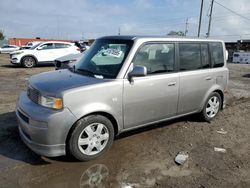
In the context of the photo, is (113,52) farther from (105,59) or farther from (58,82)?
(58,82)

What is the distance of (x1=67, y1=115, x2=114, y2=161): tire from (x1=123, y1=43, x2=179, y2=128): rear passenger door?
1.30ft

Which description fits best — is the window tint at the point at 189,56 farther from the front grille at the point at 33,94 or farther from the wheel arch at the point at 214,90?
the front grille at the point at 33,94

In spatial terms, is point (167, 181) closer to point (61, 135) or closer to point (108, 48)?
point (61, 135)

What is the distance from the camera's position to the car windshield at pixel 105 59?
14.1ft

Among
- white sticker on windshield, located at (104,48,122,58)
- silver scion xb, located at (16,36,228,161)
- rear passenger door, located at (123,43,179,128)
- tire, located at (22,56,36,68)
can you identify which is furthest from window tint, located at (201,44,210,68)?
tire, located at (22,56,36,68)

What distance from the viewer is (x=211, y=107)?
5.94 meters

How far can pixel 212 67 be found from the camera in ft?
18.6

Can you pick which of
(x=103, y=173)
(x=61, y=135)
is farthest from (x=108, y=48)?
(x=103, y=173)

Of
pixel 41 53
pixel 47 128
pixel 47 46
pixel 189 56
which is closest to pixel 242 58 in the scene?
pixel 47 46

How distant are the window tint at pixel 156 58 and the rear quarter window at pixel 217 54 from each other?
130cm

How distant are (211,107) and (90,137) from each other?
10.3ft

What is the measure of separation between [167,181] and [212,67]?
301 centimetres

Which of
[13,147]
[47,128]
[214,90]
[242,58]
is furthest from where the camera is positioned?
[242,58]

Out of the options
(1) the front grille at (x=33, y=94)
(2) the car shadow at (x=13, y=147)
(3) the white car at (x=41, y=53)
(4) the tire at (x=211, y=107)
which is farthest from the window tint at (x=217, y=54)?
(3) the white car at (x=41, y=53)
